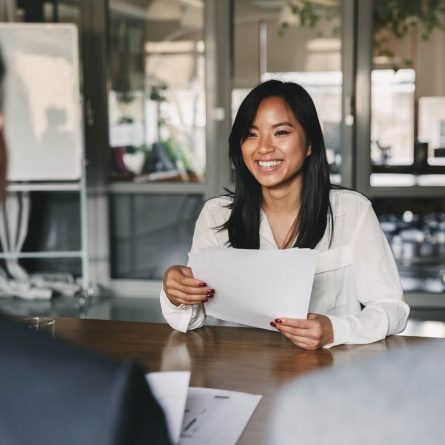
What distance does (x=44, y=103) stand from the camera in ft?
16.1

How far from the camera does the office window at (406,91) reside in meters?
4.91

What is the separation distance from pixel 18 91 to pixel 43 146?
1.28 feet

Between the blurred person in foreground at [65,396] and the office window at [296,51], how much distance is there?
4.52 metres

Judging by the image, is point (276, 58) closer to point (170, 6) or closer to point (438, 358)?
point (170, 6)

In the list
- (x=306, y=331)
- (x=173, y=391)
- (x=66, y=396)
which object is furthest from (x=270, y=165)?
(x=66, y=396)

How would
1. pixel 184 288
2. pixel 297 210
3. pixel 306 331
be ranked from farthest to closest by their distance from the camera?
pixel 297 210
pixel 184 288
pixel 306 331

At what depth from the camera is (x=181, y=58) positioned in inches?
202

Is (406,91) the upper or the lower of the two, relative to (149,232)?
upper

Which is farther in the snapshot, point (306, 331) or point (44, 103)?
point (44, 103)

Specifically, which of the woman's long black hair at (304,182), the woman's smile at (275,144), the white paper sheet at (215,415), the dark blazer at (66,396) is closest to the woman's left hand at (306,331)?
A: the white paper sheet at (215,415)

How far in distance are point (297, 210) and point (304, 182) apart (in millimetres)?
80

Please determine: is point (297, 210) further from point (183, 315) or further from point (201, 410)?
point (201, 410)

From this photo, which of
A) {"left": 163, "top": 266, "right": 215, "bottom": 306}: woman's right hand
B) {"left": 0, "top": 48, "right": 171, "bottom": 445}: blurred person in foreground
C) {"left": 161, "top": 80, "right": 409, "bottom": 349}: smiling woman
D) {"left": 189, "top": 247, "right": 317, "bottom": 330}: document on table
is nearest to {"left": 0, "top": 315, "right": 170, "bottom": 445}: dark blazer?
{"left": 0, "top": 48, "right": 171, "bottom": 445}: blurred person in foreground

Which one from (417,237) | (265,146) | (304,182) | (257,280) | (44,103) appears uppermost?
(44,103)
